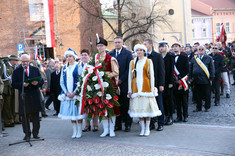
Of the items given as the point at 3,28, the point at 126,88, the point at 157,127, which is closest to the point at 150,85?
the point at 126,88

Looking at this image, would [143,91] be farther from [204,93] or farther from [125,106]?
[204,93]

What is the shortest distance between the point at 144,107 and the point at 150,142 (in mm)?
906

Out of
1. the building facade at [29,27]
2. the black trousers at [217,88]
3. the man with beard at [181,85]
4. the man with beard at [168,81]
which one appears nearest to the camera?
the man with beard at [168,81]

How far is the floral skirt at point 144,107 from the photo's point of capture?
7348mm

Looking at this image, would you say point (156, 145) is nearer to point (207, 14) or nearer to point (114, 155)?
point (114, 155)

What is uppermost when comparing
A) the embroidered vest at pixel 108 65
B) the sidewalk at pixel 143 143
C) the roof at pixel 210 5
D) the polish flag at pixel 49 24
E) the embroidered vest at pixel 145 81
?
the roof at pixel 210 5

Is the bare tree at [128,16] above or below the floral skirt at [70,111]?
above

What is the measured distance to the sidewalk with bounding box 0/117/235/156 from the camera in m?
6.09

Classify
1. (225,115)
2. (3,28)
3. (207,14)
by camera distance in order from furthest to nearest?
(207,14)
(3,28)
(225,115)

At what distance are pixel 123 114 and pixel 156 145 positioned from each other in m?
1.87

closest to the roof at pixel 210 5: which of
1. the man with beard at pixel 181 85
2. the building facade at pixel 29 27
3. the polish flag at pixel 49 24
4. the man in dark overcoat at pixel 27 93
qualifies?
the building facade at pixel 29 27

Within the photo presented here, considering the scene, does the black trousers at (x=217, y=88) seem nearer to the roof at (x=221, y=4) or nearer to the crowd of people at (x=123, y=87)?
the crowd of people at (x=123, y=87)

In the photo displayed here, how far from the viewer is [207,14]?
59.8 metres

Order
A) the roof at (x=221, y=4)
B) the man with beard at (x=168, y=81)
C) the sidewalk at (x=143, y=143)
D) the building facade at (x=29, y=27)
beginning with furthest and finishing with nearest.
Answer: the roof at (x=221, y=4)
the building facade at (x=29, y=27)
the man with beard at (x=168, y=81)
the sidewalk at (x=143, y=143)
